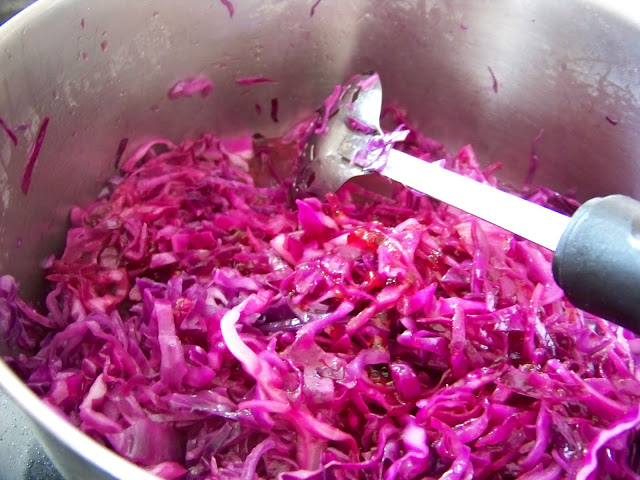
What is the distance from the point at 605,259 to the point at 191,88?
1030 millimetres

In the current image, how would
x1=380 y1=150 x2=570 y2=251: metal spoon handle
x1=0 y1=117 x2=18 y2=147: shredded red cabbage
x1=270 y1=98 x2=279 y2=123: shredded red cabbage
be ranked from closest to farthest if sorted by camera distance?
x1=380 y1=150 x2=570 y2=251: metal spoon handle, x1=0 y1=117 x2=18 y2=147: shredded red cabbage, x1=270 y1=98 x2=279 y2=123: shredded red cabbage

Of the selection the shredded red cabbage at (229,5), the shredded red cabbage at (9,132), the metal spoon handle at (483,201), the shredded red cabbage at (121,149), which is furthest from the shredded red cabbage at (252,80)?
the shredded red cabbage at (9,132)

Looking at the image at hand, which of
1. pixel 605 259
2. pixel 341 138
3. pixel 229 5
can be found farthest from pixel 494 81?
pixel 605 259

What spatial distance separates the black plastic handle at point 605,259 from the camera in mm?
780

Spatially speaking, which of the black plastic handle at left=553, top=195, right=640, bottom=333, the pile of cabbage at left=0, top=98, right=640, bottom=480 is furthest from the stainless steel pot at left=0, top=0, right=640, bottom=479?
the black plastic handle at left=553, top=195, right=640, bottom=333

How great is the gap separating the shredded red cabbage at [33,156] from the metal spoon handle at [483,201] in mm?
671

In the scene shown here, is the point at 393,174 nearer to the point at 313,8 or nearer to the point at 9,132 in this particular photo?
the point at 313,8

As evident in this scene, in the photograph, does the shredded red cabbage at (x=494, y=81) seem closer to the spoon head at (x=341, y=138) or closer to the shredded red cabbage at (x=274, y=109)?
the spoon head at (x=341, y=138)

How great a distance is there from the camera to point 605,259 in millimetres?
794

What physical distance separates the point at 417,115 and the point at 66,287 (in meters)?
0.94

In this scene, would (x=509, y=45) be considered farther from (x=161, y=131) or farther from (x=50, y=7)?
(x=50, y=7)

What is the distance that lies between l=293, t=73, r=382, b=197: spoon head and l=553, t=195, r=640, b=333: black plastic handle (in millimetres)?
577

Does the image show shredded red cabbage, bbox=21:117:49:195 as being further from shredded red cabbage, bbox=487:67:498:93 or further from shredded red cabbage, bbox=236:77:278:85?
shredded red cabbage, bbox=487:67:498:93

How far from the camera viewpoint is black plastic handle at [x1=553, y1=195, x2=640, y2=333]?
2.56 ft
